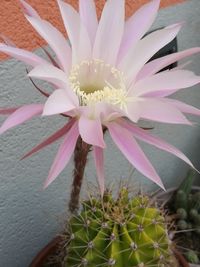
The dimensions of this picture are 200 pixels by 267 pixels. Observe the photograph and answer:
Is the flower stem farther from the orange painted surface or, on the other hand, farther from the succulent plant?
the succulent plant

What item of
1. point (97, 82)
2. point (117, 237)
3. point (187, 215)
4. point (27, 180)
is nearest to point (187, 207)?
point (187, 215)

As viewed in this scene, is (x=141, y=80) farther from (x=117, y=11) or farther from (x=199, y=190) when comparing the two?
(x=199, y=190)

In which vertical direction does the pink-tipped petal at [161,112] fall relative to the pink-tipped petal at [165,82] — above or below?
below

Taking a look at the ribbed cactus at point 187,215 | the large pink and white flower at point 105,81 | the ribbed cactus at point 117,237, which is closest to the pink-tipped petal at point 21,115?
the large pink and white flower at point 105,81

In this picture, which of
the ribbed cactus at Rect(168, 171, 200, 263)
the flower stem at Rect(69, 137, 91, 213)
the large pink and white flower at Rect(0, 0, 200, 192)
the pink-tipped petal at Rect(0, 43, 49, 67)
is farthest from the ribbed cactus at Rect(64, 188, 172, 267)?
the ribbed cactus at Rect(168, 171, 200, 263)

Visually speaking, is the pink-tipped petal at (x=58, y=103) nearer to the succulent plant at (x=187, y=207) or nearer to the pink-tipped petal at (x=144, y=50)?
the pink-tipped petal at (x=144, y=50)

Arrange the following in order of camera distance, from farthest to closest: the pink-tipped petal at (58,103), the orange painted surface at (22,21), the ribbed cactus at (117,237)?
the orange painted surface at (22,21)
the ribbed cactus at (117,237)
the pink-tipped petal at (58,103)

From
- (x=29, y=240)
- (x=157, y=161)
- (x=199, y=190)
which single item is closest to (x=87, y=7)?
(x=29, y=240)

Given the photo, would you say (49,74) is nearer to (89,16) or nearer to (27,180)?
(89,16)
